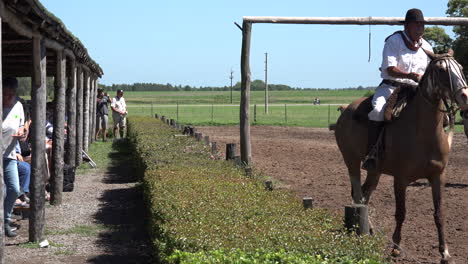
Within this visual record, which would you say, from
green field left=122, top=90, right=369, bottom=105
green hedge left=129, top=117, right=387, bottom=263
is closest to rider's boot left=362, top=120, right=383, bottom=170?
green hedge left=129, top=117, right=387, bottom=263

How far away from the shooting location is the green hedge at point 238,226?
19.2ft

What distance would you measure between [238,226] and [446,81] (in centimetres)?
318

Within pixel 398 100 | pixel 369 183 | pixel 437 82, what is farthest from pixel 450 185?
pixel 437 82

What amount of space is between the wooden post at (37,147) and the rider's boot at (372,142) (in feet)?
13.1

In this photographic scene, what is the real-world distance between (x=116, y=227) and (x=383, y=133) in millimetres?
3930

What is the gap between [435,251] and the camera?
29.7ft

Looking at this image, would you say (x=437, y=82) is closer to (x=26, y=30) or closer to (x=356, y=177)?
(x=356, y=177)

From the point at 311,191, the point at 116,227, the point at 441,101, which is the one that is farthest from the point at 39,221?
the point at 311,191

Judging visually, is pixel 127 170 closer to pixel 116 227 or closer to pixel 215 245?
pixel 116 227

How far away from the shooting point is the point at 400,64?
977 cm

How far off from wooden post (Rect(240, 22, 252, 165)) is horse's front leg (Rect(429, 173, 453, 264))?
5.97 metres

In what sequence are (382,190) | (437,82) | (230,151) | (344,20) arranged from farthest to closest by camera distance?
(382,190) → (344,20) → (230,151) → (437,82)

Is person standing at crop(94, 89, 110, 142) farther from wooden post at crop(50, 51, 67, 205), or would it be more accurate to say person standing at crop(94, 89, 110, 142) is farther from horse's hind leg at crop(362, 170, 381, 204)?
horse's hind leg at crop(362, 170, 381, 204)

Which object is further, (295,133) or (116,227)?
(295,133)
